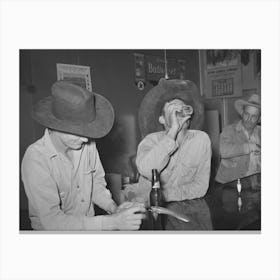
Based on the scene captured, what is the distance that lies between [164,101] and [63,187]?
65 centimetres

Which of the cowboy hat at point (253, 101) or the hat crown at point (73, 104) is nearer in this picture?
the hat crown at point (73, 104)

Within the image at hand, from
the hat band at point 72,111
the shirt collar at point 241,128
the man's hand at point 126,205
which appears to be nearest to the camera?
the hat band at point 72,111

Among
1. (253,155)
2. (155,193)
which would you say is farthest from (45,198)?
(253,155)

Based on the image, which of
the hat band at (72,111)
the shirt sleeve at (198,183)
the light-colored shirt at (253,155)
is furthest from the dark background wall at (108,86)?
the light-colored shirt at (253,155)

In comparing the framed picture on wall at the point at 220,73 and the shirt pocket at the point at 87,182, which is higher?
the framed picture on wall at the point at 220,73

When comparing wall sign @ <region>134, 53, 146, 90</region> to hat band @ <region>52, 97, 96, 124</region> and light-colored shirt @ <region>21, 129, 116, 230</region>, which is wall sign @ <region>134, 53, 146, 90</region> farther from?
light-colored shirt @ <region>21, 129, 116, 230</region>

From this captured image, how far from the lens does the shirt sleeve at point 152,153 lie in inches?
89.4

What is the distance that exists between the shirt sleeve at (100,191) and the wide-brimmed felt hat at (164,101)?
0.26 m

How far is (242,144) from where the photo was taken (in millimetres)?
2346

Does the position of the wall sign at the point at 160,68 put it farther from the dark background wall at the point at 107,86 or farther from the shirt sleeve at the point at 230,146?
the shirt sleeve at the point at 230,146

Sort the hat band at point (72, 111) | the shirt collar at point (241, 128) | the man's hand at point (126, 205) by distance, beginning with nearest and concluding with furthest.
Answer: the hat band at point (72, 111) < the man's hand at point (126, 205) < the shirt collar at point (241, 128)

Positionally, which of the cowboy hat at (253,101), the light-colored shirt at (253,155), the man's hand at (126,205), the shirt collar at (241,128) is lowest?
the man's hand at (126,205)
